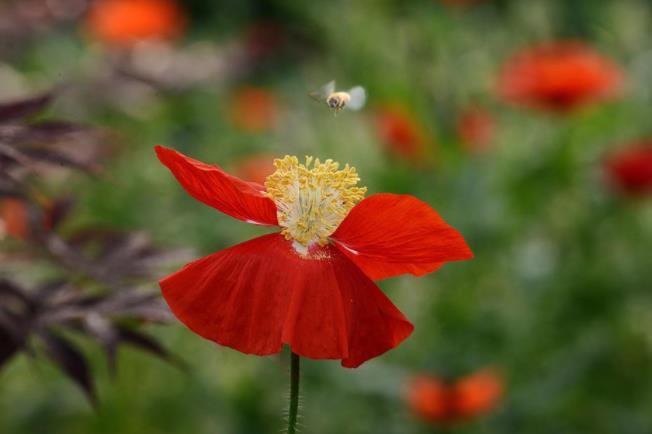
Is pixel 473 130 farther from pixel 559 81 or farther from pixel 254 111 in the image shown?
pixel 254 111

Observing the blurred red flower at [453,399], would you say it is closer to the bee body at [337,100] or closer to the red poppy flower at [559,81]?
the red poppy flower at [559,81]

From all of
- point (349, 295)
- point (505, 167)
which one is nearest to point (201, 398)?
point (505, 167)

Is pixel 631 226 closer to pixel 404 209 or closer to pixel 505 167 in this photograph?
pixel 505 167

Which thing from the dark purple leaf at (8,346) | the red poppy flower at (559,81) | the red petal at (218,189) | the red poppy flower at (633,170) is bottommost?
the dark purple leaf at (8,346)

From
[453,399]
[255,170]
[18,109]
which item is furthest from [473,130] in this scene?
[18,109]

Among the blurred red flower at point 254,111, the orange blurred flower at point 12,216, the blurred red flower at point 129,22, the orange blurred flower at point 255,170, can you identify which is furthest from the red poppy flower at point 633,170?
the blurred red flower at point 129,22

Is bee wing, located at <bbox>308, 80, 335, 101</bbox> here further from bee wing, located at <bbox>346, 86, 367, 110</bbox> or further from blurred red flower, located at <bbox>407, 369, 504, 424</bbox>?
blurred red flower, located at <bbox>407, 369, 504, 424</bbox>

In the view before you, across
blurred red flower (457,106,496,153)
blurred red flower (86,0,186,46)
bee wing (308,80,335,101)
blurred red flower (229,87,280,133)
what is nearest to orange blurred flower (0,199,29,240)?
bee wing (308,80,335,101)
